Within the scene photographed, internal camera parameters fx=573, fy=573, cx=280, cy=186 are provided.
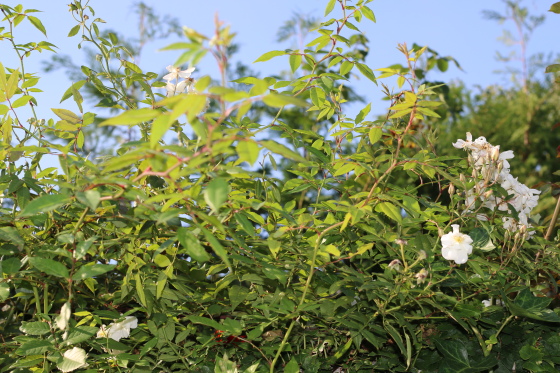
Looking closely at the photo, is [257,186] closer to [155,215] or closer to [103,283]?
[155,215]

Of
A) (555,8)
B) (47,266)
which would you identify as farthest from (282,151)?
(555,8)

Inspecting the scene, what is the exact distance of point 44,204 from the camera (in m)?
0.93

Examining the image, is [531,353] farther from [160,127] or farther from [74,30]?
[74,30]

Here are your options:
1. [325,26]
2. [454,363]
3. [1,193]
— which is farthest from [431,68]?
[1,193]

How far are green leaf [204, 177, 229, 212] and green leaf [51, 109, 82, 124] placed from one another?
852mm

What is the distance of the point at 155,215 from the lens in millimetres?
1069

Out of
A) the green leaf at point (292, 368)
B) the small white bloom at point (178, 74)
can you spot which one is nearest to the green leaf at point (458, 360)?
the green leaf at point (292, 368)

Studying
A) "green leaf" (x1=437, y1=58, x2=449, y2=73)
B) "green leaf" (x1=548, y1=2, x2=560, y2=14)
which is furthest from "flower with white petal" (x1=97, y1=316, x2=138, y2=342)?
"green leaf" (x1=437, y1=58, x2=449, y2=73)

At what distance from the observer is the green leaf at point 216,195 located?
810mm

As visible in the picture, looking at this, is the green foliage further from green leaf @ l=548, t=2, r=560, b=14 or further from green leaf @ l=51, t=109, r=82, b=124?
green leaf @ l=548, t=2, r=560, b=14

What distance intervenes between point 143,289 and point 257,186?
0.38 metres

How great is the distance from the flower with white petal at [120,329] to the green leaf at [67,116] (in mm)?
547

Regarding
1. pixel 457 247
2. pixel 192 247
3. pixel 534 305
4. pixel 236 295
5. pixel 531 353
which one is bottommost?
pixel 531 353

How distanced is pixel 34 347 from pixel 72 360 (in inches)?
3.4
